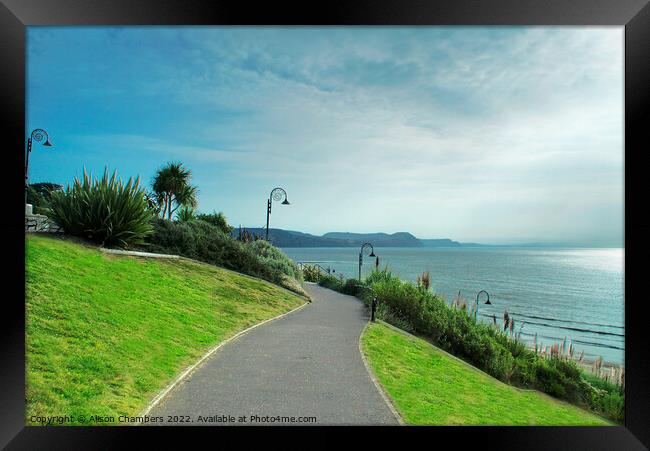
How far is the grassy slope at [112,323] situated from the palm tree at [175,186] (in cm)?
622

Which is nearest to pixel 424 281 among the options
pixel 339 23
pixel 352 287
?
pixel 352 287

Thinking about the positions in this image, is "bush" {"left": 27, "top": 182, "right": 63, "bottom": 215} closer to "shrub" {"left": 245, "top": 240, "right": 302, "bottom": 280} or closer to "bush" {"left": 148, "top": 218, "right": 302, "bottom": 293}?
"bush" {"left": 148, "top": 218, "right": 302, "bottom": 293}

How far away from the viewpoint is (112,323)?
241 inches

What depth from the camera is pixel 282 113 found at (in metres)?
8.10

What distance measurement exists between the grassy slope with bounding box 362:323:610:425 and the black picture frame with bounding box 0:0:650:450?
1.12m

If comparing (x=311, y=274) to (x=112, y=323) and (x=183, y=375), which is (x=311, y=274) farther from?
(x=183, y=375)

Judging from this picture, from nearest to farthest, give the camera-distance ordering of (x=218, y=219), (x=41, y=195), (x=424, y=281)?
(x=41, y=195) < (x=424, y=281) < (x=218, y=219)

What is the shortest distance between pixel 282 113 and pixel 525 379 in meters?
7.88

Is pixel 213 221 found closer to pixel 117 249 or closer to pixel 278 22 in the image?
pixel 117 249

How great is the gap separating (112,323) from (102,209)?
183 inches

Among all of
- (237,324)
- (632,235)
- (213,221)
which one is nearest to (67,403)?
(237,324)

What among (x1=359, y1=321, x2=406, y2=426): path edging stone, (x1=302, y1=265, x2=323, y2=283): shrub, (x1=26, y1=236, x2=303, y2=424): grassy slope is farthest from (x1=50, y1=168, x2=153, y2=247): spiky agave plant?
(x1=302, y1=265, x2=323, y2=283): shrub

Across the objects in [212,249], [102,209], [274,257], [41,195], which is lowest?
[274,257]

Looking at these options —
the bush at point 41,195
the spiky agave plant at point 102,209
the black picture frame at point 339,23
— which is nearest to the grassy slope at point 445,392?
the black picture frame at point 339,23
